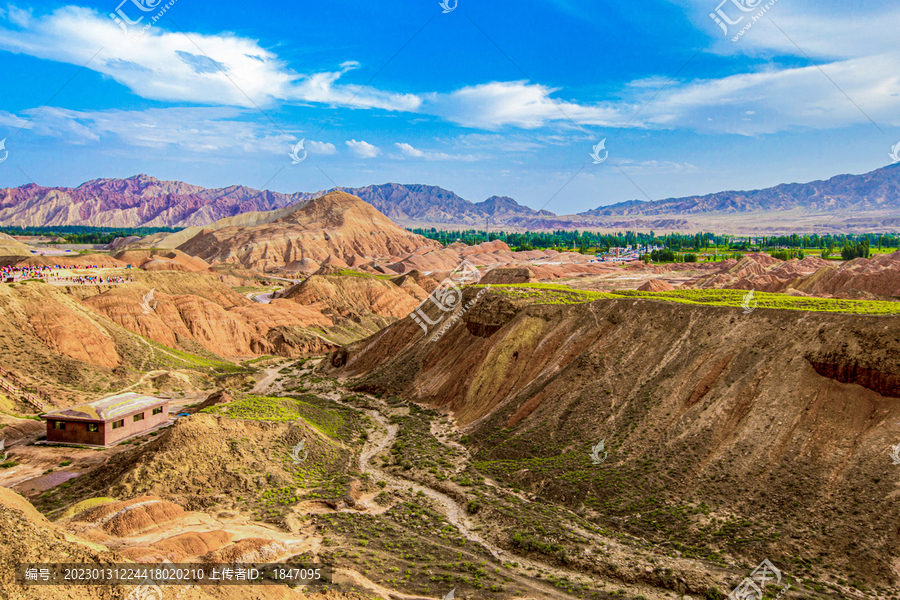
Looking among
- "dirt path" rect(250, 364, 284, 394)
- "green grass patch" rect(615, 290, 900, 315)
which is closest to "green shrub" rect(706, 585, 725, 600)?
"green grass patch" rect(615, 290, 900, 315)

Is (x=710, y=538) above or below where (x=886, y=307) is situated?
below

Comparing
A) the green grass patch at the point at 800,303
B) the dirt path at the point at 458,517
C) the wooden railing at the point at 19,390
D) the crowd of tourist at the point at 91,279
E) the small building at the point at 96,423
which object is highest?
the crowd of tourist at the point at 91,279

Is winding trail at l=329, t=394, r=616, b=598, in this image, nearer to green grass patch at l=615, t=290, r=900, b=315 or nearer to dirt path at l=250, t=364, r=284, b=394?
dirt path at l=250, t=364, r=284, b=394

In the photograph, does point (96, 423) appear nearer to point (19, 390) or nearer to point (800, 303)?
point (19, 390)

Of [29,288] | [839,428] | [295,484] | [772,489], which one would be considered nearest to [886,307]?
[839,428]

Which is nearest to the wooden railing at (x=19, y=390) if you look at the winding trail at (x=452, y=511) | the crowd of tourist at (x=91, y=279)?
the winding trail at (x=452, y=511)

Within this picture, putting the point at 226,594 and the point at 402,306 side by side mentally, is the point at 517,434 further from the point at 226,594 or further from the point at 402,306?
the point at 402,306

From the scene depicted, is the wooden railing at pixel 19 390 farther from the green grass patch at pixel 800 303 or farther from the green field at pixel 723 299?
the green grass patch at pixel 800 303
